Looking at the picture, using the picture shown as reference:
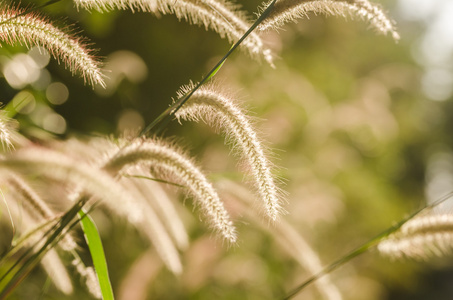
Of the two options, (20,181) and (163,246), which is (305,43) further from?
(20,181)

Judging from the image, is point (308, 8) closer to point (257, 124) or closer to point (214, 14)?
point (214, 14)

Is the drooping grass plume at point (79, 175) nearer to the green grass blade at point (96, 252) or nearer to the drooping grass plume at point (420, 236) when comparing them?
the green grass blade at point (96, 252)

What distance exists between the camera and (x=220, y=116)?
3.01 feet

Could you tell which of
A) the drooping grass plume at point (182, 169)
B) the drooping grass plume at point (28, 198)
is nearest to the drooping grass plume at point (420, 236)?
the drooping grass plume at point (182, 169)

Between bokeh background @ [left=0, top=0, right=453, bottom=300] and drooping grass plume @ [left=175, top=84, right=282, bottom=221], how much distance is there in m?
0.24

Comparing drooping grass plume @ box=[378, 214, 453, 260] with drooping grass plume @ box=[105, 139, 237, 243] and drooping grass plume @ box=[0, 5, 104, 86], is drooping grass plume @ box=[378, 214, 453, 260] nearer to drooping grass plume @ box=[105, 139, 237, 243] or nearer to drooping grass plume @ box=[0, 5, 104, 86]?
drooping grass plume @ box=[105, 139, 237, 243]

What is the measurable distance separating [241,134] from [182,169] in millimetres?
143

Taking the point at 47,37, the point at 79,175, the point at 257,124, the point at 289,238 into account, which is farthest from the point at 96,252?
the point at 257,124

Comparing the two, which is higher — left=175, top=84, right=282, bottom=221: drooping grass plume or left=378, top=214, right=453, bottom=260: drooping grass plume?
left=378, top=214, right=453, bottom=260: drooping grass plume

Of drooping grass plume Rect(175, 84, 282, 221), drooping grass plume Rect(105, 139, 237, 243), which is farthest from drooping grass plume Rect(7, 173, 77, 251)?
drooping grass plume Rect(175, 84, 282, 221)

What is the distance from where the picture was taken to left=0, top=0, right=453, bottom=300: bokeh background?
2092mm

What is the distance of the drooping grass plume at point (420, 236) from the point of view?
113 cm

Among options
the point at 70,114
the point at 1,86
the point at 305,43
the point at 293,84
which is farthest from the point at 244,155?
the point at 305,43

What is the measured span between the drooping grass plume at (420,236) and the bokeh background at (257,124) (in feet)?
0.26
